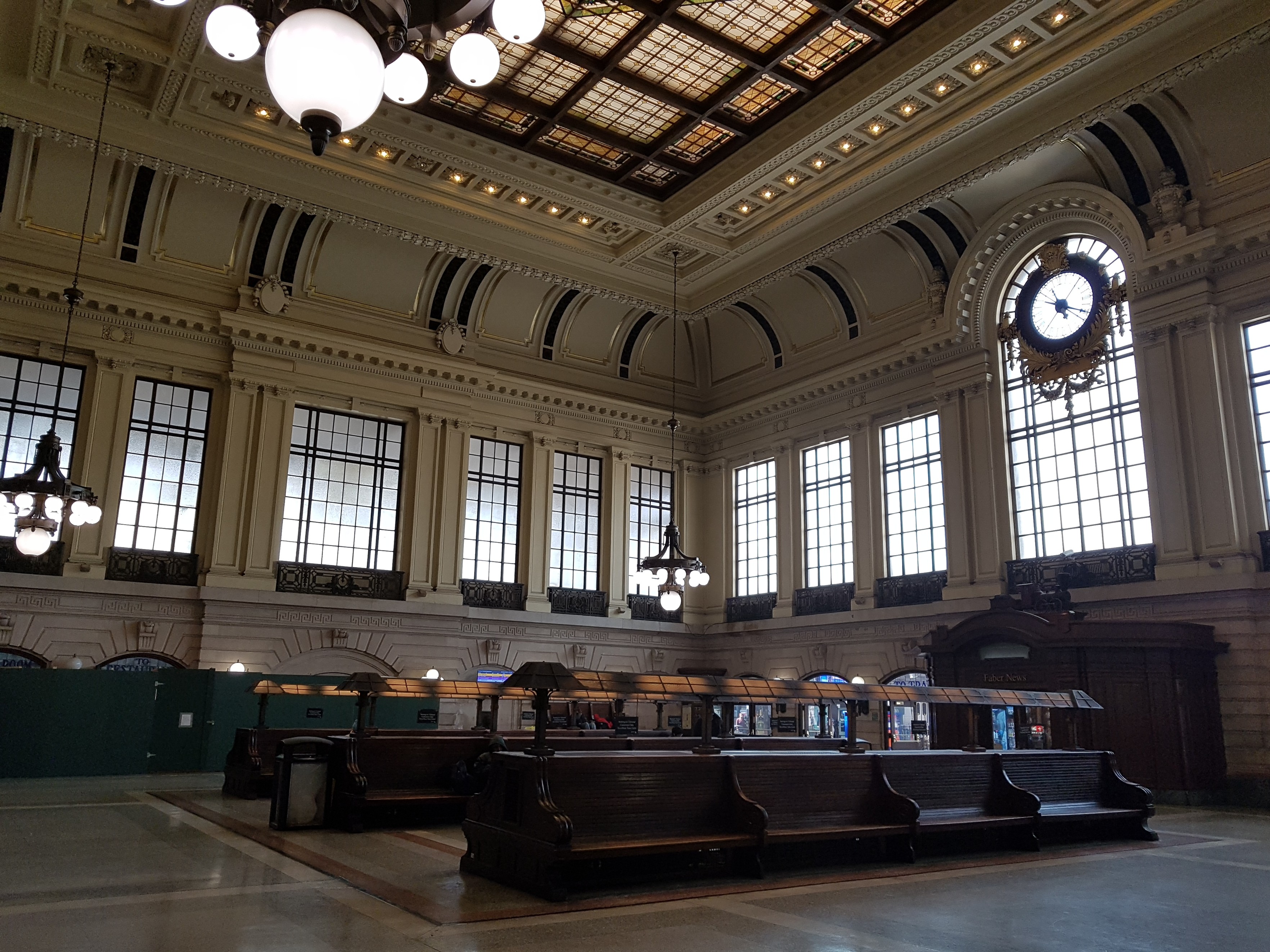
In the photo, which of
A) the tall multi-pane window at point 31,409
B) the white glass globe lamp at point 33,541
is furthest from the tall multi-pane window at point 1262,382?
the tall multi-pane window at point 31,409

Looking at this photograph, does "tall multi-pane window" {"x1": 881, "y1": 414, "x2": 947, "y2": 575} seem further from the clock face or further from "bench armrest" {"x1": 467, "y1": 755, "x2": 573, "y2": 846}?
"bench armrest" {"x1": 467, "y1": 755, "x2": 573, "y2": 846}

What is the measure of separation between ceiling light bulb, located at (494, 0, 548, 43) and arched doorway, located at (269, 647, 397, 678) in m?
13.8

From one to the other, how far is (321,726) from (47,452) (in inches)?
295

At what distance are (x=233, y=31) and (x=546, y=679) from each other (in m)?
4.03

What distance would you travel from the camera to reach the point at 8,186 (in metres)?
15.0

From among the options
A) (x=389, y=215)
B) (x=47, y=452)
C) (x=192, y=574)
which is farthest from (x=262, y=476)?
(x=47, y=452)

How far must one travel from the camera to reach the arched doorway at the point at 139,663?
49.4 feet

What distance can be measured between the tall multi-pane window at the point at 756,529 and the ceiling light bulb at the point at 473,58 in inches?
648

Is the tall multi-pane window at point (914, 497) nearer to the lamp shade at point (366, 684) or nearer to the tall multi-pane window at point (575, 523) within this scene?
the tall multi-pane window at point (575, 523)

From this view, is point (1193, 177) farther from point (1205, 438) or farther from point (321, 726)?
point (321, 726)

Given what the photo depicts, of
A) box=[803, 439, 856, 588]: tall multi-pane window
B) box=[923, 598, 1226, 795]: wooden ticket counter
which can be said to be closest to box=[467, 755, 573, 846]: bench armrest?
box=[923, 598, 1226, 795]: wooden ticket counter

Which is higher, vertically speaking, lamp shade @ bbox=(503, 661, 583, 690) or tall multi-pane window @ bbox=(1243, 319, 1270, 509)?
tall multi-pane window @ bbox=(1243, 319, 1270, 509)

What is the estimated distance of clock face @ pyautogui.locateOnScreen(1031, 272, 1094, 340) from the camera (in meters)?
14.9

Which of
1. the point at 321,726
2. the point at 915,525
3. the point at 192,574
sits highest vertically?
the point at 915,525
